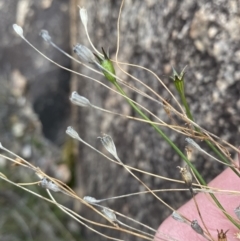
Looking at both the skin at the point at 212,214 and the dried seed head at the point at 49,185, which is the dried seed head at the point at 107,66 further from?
Result: the skin at the point at 212,214

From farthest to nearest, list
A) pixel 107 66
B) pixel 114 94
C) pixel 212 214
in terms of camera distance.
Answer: pixel 114 94 → pixel 212 214 → pixel 107 66

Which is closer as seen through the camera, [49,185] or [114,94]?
[49,185]

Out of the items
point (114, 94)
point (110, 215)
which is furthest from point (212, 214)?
point (114, 94)

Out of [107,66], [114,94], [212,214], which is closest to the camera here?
[107,66]

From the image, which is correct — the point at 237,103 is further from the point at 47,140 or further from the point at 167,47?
the point at 47,140

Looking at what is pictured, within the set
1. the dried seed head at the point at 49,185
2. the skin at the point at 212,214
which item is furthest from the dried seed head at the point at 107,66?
the skin at the point at 212,214

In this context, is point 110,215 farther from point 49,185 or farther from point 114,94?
point 114,94

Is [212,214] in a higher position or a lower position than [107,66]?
lower

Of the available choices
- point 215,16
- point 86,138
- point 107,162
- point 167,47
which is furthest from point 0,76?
point 215,16
